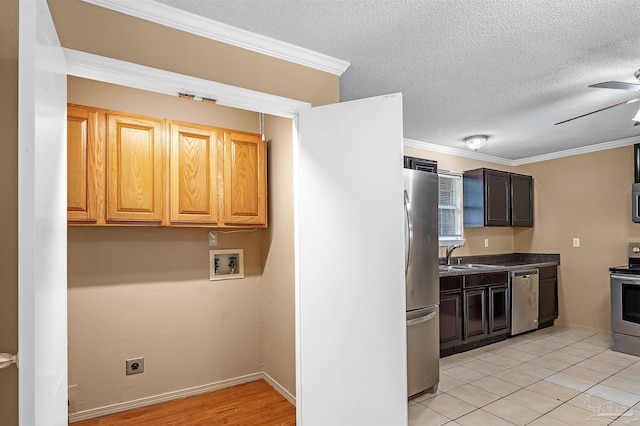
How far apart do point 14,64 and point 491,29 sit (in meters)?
2.31

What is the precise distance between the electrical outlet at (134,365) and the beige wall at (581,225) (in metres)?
3.84

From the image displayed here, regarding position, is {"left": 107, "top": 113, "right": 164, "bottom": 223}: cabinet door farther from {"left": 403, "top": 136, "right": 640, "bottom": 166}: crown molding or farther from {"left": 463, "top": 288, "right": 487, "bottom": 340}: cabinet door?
{"left": 463, "top": 288, "right": 487, "bottom": 340}: cabinet door

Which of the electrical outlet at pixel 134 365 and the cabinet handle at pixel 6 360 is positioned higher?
the cabinet handle at pixel 6 360

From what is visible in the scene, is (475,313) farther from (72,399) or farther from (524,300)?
(72,399)

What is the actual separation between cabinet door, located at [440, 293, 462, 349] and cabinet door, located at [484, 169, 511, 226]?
5.21 ft

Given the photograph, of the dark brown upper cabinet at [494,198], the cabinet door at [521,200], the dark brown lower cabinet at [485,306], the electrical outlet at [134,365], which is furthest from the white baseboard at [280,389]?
the cabinet door at [521,200]

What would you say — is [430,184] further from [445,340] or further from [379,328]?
[445,340]

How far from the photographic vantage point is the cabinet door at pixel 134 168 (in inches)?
102

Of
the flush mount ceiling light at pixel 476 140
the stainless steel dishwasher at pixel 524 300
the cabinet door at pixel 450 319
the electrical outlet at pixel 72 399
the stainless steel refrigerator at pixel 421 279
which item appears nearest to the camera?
the electrical outlet at pixel 72 399

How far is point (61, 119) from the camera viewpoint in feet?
4.81

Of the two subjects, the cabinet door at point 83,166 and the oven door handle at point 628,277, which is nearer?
the cabinet door at point 83,166

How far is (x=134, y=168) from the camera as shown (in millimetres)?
2678

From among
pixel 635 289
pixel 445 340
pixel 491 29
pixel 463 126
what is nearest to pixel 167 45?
pixel 491 29

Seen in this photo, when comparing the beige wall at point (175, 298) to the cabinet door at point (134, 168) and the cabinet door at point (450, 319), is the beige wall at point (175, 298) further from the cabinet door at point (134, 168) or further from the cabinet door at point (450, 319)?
the cabinet door at point (450, 319)
